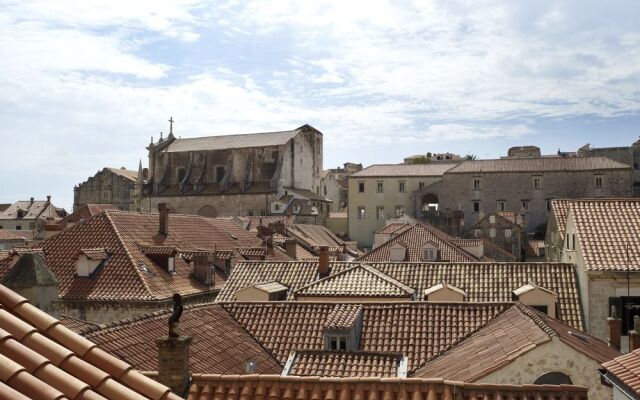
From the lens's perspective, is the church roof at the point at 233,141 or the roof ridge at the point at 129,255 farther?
the church roof at the point at 233,141

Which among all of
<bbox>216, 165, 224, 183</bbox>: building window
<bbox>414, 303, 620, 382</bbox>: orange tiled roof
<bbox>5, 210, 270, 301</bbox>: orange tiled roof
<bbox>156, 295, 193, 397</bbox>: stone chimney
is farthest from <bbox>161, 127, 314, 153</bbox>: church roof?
<bbox>156, 295, 193, 397</bbox>: stone chimney

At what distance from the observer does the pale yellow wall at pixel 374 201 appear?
74188 mm

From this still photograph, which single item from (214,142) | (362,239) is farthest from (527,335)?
(214,142)

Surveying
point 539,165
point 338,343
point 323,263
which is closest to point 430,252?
point 323,263

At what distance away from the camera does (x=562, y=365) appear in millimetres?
12227

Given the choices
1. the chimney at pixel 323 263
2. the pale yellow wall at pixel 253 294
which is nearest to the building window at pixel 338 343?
the pale yellow wall at pixel 253 294

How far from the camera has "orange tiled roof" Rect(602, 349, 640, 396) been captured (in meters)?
8.47

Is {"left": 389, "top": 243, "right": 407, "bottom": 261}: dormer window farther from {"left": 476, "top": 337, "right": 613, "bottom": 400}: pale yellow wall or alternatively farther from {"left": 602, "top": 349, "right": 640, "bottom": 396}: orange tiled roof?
{"left": 602, "top": 349, "right": 640, "bottom": 396}: orange tiled roof

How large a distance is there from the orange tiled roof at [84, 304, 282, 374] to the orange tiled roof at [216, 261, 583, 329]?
6.30 m

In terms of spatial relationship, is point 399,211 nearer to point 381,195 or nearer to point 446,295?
point 381,195

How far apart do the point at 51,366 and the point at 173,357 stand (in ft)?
21.7

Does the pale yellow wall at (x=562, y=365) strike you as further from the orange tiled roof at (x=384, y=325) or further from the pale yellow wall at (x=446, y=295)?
the pale yellow wall at (x=446, y=295)

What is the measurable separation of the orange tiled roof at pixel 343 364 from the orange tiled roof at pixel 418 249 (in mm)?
21754

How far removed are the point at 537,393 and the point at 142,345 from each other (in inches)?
310
